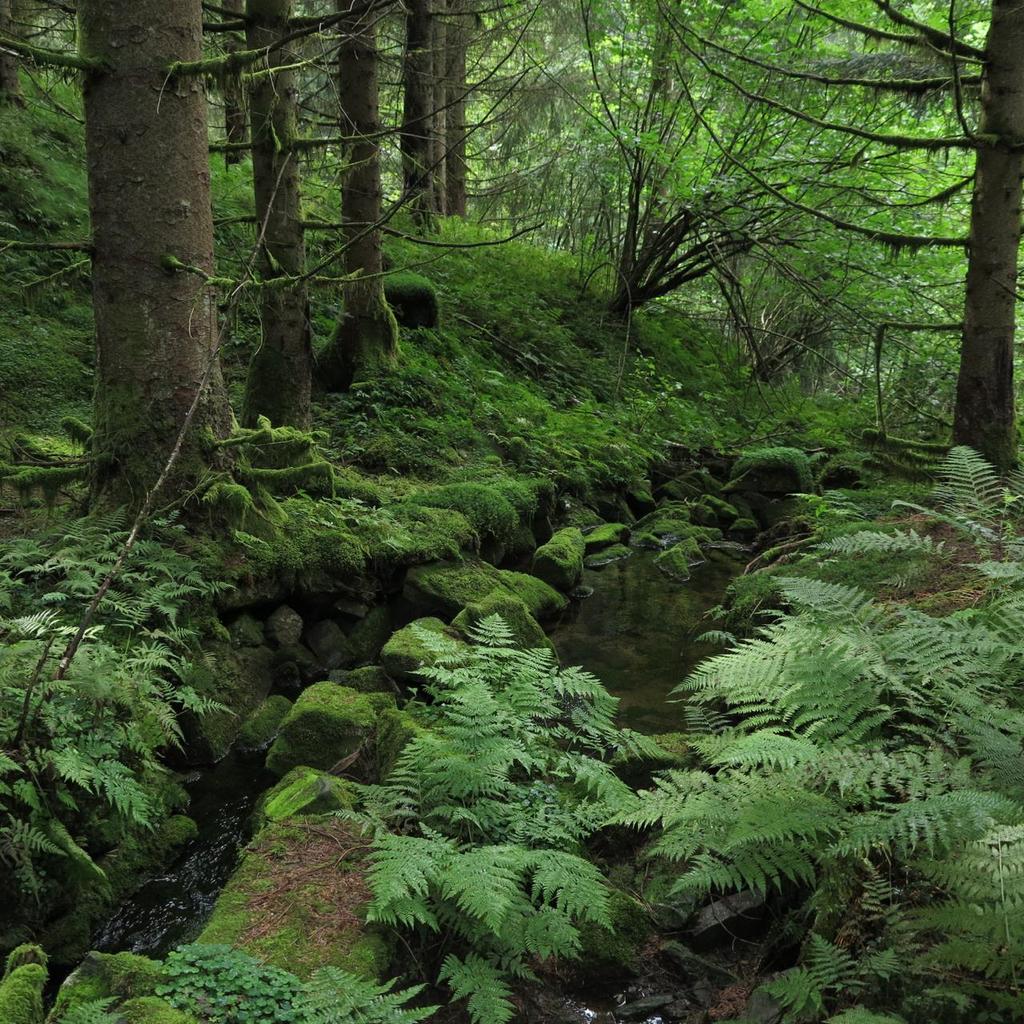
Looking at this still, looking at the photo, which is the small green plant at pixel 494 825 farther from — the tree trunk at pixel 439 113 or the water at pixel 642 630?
the tree trunk at pixel 439 113

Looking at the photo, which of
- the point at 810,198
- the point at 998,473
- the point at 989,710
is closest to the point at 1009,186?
the point at 998,473

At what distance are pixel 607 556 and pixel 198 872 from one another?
20.6 feet

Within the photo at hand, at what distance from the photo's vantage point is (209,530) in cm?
543

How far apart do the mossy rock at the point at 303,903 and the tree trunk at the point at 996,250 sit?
19.6 ft

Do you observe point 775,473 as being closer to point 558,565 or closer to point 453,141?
point 558,565

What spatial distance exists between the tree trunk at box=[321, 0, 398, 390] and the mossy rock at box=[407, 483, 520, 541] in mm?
2332

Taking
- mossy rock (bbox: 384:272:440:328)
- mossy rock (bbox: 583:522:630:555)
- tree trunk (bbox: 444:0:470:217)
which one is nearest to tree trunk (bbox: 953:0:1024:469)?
mossy rock (bbox: 583:522:630:555)

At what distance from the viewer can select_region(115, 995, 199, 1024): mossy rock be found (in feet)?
7.47

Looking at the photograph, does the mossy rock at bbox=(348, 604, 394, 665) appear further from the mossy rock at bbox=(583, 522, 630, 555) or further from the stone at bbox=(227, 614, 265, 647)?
the mossy rock at bbox=(583, 522, 630, 555)

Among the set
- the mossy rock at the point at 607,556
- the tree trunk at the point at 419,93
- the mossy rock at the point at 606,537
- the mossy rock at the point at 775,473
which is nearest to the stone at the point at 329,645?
→ the mossy rock at the point at 607,556

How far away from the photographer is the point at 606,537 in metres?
9.60

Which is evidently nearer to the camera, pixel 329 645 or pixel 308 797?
pixel 308 797

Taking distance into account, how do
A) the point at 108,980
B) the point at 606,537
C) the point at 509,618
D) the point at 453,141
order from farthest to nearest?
the point at 453,141, the point at 606,537, the point at 509,618, the point at 108,980

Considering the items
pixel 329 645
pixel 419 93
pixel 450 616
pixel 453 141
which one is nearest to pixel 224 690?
pixel 329 645
